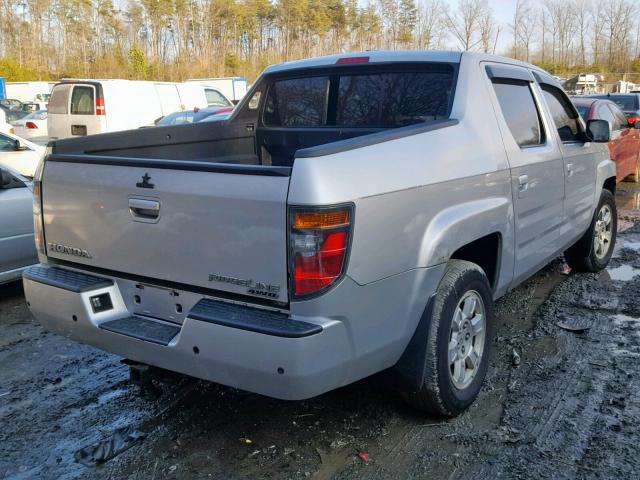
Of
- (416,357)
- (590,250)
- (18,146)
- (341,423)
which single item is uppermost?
(18,146)

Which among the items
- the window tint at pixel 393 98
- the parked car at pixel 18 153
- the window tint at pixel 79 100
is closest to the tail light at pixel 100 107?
the window tint at pixel 79 100

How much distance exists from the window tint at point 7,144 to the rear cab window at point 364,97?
15.9ft

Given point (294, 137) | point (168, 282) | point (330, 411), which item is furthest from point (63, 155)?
point (330, 411)

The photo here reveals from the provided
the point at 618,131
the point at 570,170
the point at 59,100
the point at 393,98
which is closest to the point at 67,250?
the point at 393,98

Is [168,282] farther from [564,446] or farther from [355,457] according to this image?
[564,446]

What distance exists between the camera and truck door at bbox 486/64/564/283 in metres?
4.08

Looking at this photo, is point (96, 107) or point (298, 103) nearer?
point (298, 103)

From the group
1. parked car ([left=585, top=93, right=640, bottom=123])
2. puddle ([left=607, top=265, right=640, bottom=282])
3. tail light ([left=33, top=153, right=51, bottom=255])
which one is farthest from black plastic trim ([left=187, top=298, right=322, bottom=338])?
parked car ([left=585, top=93, right=640, bottom=123])

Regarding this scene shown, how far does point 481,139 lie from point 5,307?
4.51 metres

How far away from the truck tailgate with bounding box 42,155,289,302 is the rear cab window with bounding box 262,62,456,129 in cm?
153

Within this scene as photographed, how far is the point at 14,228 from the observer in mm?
5910

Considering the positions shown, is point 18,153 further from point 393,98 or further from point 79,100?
point 79,100

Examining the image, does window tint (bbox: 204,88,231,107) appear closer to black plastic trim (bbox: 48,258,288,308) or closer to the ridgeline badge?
the ridgeline badge

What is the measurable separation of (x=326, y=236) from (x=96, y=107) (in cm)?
1534
